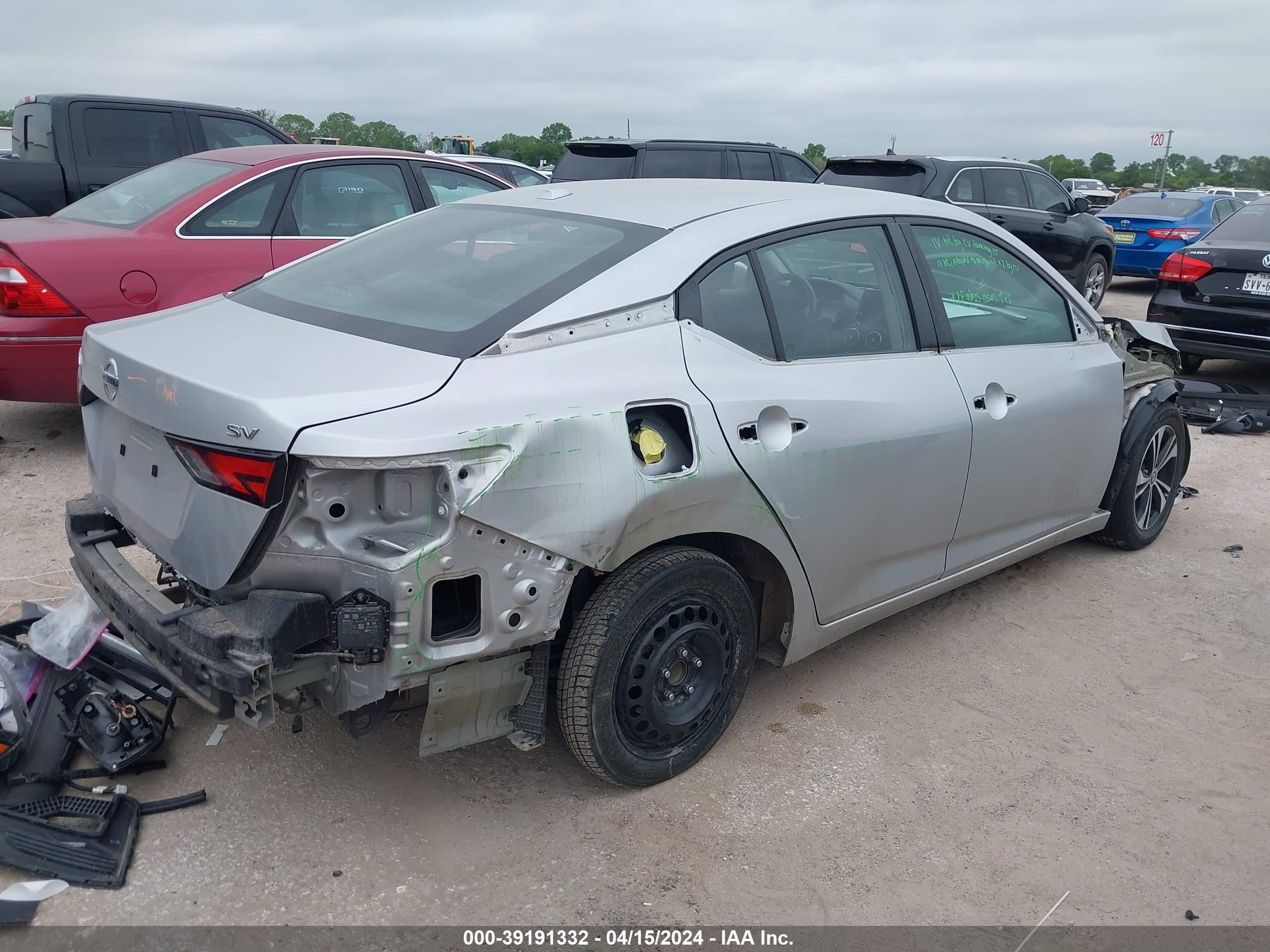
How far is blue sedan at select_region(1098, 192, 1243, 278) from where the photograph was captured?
1351 centimetres

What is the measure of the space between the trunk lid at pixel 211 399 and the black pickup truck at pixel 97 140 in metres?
5.96

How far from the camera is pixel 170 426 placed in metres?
2.49

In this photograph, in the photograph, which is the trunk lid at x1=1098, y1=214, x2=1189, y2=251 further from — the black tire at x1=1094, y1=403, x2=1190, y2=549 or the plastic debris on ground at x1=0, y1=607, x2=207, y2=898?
the plastic debris on ground at x1=0, y1=607, x2=207, y2=898

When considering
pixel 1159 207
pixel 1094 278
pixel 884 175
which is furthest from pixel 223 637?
pixel 1159 207

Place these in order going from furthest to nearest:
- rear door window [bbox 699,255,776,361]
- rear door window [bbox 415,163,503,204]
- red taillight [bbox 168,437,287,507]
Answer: rear door window [bbox 415,163,503,204]
rear door window [bbox 699,255,776,361]
red taillight [bbox 168,437,287,507]

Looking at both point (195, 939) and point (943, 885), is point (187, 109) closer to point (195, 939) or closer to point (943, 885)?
point (195, 939)

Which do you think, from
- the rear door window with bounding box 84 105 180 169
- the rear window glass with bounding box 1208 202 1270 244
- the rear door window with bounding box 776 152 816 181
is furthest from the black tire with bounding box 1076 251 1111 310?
the rear door window with bounding box 84 105 180 169

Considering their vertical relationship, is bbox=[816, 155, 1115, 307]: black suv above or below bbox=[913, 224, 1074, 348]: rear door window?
above

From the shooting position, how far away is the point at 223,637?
234cm

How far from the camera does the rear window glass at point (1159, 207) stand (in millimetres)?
14016

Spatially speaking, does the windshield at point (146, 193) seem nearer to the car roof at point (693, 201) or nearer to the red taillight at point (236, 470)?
Answer: the car roof at point (693, 201)

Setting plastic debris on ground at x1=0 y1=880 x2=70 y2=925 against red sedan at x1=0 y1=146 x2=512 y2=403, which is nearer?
plastic debris on ground at x1=0 y1=880 x2=70 y2=925

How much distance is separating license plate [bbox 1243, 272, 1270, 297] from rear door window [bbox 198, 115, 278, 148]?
25.7ft

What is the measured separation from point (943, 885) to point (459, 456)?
1.68 m
